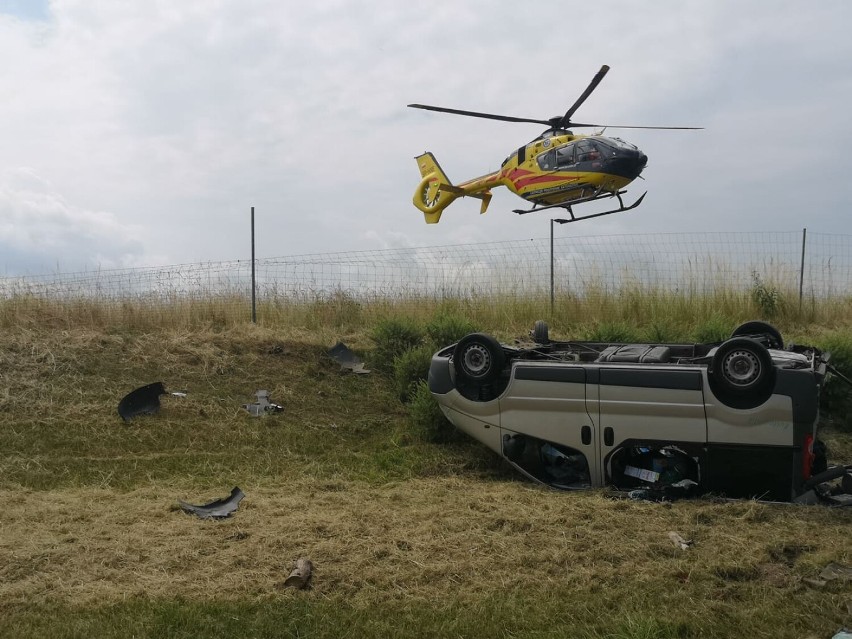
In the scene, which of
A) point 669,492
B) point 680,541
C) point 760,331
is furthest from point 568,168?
point 680,541

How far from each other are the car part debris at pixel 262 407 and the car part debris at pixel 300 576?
515 centimetres

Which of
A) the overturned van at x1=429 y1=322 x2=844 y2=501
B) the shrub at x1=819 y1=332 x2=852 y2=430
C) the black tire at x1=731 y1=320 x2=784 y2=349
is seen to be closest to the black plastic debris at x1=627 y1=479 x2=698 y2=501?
the overturned van at x1=429 y1=322 x2=844 y2=501

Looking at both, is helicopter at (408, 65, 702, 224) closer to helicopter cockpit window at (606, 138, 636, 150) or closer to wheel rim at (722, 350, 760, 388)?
helicopter cockpit window at (606, 138, 636, 150)

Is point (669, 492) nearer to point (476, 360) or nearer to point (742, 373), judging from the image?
point (742, 373)

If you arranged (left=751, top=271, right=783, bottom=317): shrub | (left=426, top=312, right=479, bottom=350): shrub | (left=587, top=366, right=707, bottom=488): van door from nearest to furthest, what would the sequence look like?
(left=587, top=366, right=707, bottom=488): van door
(left=426, top=312, right=479, bottom=350): shrub
(left=751, top=271, right=783, bottom=317): shrub

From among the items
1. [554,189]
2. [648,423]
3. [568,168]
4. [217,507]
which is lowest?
[217,507]

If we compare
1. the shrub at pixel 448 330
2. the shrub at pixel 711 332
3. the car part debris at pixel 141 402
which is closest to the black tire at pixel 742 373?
the shrub at pixel 711 332

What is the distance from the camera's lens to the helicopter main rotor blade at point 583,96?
889 cm

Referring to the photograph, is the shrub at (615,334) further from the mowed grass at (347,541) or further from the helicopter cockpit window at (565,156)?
the mowed grass at (347,541)

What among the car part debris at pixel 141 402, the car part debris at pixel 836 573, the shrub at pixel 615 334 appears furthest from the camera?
the shrub at pixel 615 334

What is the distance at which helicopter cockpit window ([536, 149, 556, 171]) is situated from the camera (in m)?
10.3

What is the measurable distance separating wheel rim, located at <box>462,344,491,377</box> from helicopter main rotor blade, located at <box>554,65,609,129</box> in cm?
375

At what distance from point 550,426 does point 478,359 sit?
960 mm

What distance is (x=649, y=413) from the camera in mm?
6527
